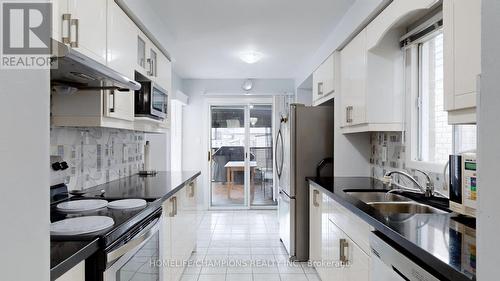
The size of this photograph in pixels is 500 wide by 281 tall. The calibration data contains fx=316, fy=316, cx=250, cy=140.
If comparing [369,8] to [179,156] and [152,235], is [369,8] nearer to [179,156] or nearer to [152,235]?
[152,235]

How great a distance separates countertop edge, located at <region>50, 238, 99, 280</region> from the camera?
89 centimetres

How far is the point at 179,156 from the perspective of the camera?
5590mm

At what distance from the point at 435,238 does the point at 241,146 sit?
15.6 ft

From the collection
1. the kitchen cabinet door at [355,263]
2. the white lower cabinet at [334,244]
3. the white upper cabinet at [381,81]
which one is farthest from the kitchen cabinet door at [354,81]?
the kitchen cabinet door at [355,263]

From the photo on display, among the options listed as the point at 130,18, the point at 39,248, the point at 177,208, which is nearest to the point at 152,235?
the point at 177,208

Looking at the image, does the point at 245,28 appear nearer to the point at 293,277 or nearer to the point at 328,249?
the point at 328,249

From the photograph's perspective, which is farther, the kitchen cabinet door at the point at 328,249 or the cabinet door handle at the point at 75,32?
the kitchen cabinet door at the point at 328,249

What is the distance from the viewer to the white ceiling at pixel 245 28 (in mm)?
2689

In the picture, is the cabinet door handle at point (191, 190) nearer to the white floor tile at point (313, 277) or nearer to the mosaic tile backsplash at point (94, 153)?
the mosaic tile backsplash at point (94, 153)

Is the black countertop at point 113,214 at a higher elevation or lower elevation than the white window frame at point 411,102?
lower

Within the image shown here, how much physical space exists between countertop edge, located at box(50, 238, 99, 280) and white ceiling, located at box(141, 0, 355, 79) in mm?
2124

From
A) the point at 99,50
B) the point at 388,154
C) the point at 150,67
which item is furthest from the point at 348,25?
the point at 99,50

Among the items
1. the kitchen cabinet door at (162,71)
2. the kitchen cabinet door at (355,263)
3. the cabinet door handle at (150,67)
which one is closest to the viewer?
the kitchen cabinet door at (355,263)

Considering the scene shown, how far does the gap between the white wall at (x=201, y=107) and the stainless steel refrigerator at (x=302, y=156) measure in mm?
2552
